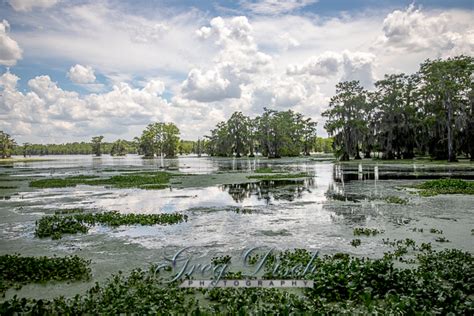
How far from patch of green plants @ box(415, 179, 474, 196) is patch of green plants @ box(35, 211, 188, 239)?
50.6ft

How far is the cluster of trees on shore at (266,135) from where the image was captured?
10894 centimetres

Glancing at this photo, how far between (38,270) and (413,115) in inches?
2549

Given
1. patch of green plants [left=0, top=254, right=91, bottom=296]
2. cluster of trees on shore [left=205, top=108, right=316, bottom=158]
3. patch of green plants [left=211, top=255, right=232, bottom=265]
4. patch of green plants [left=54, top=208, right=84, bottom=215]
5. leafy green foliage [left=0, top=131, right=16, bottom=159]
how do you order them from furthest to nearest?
leafy green foliage [left=0, top=131, right=16, bottom=159], cluster of trees on shore [left=205, top=108, right=316, bottom=158], patch of green plants [left=54, top=208, right=84, bottom=215], patch of green plants [left=211, top=255, right=232, bottom=265], patch of green plants [left=0, top=254, right=91, bottom=296]

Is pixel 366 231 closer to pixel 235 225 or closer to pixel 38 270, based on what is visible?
pixel 235 225

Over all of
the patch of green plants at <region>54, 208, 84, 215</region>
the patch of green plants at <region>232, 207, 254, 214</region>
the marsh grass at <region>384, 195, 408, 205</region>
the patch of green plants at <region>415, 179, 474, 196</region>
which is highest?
the patch of green plants at <region>415, 179, 474, 196</region>

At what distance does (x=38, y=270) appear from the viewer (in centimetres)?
911

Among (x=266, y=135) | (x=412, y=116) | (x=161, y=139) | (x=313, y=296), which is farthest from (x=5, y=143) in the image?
(x=313, y=296)

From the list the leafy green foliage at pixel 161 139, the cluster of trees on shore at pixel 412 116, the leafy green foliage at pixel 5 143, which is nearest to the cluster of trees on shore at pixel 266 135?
the leafy green foliage at pixel 161 139

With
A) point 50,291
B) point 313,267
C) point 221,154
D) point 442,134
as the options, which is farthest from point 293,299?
point 221,154

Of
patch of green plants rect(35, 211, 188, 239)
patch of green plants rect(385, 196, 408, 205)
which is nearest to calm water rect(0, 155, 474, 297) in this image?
patch of green plants rect(385, 196, 408, 205)

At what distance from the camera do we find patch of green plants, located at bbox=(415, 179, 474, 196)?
72.1 ft

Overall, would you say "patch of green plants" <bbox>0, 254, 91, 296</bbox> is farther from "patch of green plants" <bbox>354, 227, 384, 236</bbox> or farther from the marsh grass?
the marsh grass

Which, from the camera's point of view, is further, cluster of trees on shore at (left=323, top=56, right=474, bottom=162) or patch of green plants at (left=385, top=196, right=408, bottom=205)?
cluster of trees on shore at (left=323, top=56, right=474, bottom=162)

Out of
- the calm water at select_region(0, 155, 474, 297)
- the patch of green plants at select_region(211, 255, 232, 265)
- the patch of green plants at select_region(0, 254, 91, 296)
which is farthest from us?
the calm water at select_region(0, 155, 474, 297)
